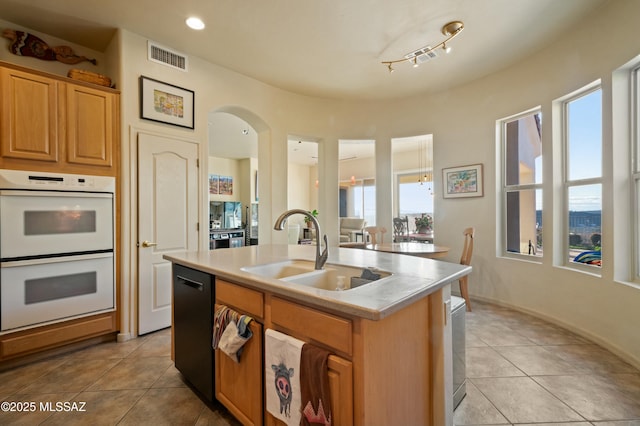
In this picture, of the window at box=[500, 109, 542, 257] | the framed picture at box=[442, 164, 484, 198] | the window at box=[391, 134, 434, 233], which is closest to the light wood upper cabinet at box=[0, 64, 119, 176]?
the framed picture at box=[442, 164, 484, 198]

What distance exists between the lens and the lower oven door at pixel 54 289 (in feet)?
7.01

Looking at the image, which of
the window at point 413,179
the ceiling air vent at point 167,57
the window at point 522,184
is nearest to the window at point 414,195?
the window at point 413,179

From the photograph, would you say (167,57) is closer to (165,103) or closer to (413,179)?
(165,103)

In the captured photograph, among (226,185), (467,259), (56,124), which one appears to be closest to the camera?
(56,124)

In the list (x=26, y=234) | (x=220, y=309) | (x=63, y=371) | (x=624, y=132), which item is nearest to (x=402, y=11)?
(x=624, y=132)

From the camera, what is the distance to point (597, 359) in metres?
2.26

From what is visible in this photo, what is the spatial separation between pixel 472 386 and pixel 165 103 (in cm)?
360

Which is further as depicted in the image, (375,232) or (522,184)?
(375,232)

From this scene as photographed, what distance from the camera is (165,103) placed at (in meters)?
2.94

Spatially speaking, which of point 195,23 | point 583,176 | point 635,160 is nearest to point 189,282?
point 195,23

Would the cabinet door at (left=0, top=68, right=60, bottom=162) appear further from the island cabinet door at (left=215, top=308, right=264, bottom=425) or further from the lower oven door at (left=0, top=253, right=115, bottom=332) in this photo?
the island cabinet door at (left=215, top=308, right=264, bottom=425)

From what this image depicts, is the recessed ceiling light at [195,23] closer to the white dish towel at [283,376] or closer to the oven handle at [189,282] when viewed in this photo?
the oven handle at [189,282]

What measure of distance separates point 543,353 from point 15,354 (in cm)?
416

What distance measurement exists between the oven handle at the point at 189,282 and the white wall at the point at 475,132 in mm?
1190
